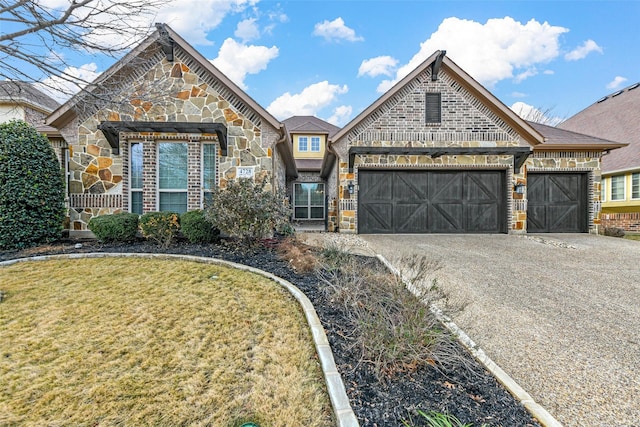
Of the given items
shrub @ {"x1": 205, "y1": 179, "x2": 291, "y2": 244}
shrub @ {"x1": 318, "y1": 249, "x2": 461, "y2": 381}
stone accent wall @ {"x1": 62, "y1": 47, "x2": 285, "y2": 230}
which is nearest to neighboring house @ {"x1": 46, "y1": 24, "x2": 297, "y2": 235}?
stone accent wall @ {"x1": 62, "y1": 47, "x2": 285, "y2": 230}

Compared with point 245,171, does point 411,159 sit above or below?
above

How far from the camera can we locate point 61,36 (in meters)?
4.42

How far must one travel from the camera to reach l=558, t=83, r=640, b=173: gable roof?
14.9 meters

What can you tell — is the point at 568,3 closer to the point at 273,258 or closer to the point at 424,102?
the point at 424,102

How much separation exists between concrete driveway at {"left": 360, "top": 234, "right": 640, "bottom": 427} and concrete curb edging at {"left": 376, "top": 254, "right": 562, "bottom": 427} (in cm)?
13

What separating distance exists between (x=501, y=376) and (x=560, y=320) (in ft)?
6.21

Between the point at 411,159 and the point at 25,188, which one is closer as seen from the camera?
the point at 25,188

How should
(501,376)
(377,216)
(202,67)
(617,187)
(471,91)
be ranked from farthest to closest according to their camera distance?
(617,187)
(377,216)
(471,91)
(202,67)
(501,376)

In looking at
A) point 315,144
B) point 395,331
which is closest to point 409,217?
point 395,331

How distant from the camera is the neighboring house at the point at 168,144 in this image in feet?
27.3

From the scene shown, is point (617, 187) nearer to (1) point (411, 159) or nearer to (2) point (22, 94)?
(1) point (411, 159)

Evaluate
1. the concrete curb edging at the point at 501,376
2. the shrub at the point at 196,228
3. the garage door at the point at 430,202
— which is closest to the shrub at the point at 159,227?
the shrub at the point at 196,228

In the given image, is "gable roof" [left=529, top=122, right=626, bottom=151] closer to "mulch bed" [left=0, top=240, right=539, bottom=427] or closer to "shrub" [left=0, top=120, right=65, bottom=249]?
"mulch bed" [left=0, top=240, right=539, bottom=427]

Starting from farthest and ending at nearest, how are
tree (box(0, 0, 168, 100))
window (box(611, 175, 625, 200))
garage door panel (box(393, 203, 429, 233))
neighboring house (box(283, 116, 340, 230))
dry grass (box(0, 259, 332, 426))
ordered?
neighboring house (box(283, 116, 340, 230)), window (box(611, 175, 625, 200)), garage door panel (box(393, 203, 429, 233)), tree (box(0, 0, 168, 100)), dry grass (box(0, 259, 332, 426))
